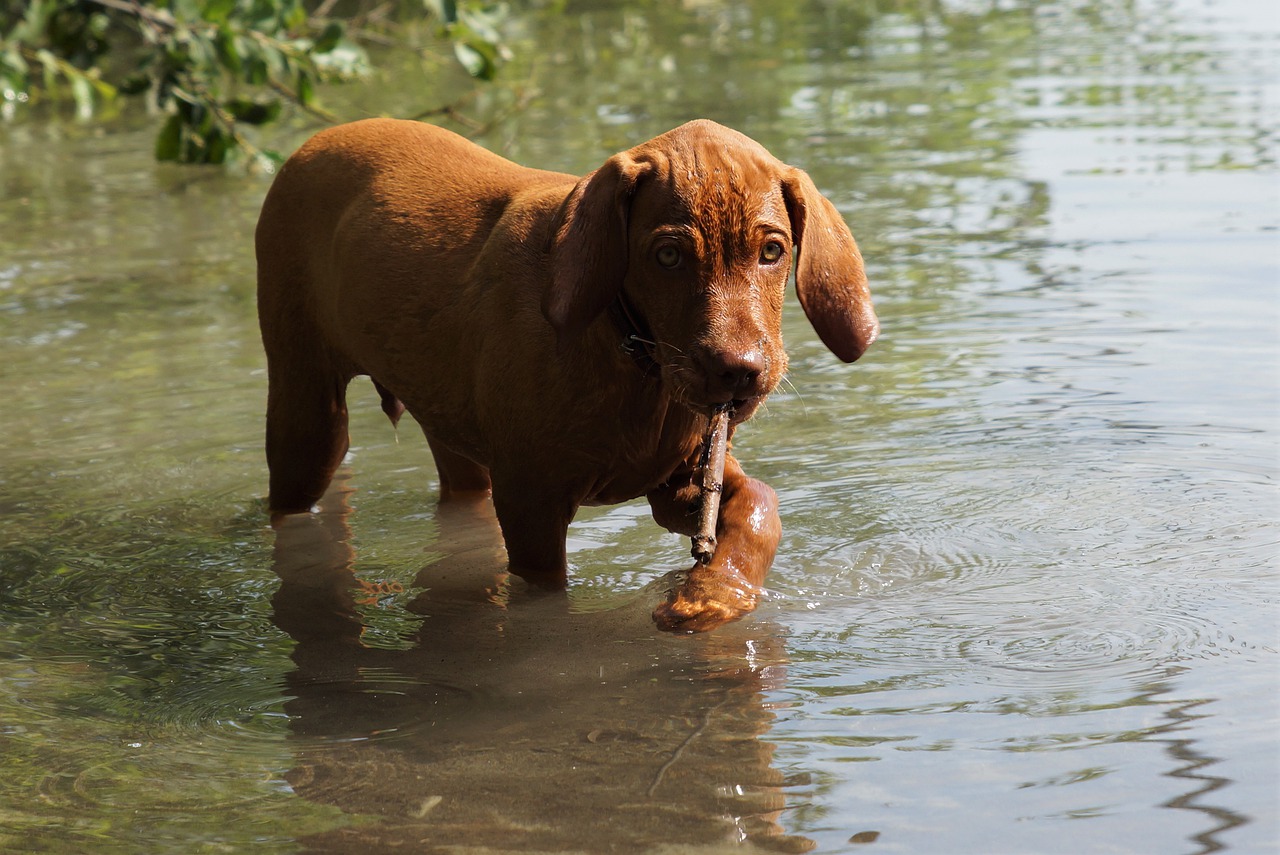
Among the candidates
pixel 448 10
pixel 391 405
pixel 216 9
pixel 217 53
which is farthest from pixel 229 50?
pixel 391 405

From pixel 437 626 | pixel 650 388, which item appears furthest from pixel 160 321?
pixel 650 388

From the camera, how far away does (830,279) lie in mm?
4633

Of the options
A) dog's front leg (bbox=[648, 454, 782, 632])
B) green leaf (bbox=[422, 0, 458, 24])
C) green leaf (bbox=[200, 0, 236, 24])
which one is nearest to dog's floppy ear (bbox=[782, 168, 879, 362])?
dog's front leg (bbox=[648, 454, 782, 632])

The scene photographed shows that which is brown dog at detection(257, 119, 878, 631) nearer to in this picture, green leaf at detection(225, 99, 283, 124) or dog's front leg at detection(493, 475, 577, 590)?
dog's front leg at detection(493, 475, 577, 590)

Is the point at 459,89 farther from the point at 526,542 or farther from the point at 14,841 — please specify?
the point at 14,841

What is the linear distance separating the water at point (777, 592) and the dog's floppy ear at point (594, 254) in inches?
42.1

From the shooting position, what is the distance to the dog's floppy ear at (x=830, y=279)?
4.60m

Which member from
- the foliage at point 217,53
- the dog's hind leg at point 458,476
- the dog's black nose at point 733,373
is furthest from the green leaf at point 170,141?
the dog's black nose at point 733,373

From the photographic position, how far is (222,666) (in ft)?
16.5

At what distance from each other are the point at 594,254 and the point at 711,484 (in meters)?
0.77

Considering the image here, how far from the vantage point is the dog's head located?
429 centimetres

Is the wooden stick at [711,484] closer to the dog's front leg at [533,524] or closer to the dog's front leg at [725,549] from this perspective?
the dog's front leg at [725,549]

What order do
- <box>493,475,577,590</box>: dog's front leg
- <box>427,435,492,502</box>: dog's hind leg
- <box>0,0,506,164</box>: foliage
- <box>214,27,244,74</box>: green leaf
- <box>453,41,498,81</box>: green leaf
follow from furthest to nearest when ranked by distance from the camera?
<box>453,41,498,81</box>: green leaf → <box>0,0,506,164</box>: foliage → <box>214,27,244,74</box>: green leaf → <box>427,435,492,502</box>: dog's hind leg → <box>493,475,577,590</box>: dog's front leg

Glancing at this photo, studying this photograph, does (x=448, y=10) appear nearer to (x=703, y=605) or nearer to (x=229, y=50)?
(x=229, y=50)
